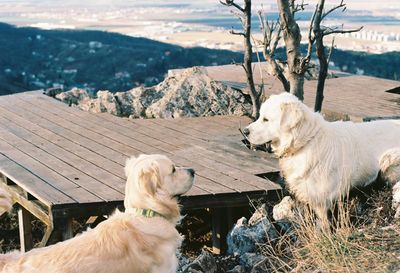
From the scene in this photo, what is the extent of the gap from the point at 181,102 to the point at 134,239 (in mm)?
5475

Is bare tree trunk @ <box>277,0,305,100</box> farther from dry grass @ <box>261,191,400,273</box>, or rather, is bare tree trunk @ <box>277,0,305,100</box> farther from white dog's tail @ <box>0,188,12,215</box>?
white dog's tail @ <box>0,188,12,215</box>

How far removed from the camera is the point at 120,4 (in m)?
142

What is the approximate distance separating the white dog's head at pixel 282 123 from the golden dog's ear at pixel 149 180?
183cm

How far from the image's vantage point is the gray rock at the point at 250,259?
514 cm

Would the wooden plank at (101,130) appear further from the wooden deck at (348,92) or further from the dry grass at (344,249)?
the dry grass at (344,249)

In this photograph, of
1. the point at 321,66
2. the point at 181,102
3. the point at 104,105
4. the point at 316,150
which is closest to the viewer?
the point at 316,150

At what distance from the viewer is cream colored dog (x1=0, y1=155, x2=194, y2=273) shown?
3.99 meters

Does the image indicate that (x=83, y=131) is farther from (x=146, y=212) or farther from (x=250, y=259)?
(x=146, y=212)

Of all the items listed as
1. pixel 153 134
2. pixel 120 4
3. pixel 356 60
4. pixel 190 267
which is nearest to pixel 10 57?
pixel 356 60

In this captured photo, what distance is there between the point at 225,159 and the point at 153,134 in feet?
5.04

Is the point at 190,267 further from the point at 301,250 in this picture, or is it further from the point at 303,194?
the point at 303,194

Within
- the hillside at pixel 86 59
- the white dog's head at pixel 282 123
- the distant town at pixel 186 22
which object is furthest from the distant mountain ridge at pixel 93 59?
the white dog's head at pixel 282 123

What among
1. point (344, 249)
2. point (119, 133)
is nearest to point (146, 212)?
point (344, 249)

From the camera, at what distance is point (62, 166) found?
673 cm
